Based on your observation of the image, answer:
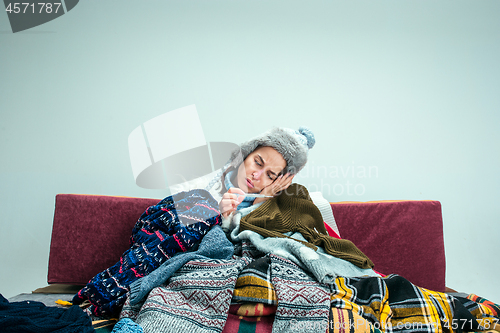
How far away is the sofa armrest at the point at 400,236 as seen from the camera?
3.89 feet

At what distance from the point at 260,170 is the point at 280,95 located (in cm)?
56

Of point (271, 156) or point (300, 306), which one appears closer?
point (300, 306)

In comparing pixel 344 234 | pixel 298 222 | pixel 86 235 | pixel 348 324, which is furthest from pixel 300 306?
pixel 86 235

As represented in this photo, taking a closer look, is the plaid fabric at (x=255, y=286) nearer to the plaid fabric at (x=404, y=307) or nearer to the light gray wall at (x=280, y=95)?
the plaid fabric at (x=404, y=307)

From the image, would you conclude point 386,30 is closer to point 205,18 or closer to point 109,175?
point 205,18

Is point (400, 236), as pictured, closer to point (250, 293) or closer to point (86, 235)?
point (250, 293)

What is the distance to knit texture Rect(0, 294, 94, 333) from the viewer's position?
47 cm

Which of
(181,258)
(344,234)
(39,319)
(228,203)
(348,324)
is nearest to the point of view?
(39,319)

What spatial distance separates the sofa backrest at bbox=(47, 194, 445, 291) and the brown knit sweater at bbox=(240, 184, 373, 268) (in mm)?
200

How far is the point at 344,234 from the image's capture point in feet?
3.94

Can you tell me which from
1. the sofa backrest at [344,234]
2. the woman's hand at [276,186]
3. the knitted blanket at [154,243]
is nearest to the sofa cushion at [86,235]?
the sofa backrest at [344,234]

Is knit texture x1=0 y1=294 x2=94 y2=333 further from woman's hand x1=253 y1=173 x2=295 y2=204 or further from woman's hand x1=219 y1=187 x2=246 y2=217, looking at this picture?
woman's hand x1=253 y1=173 x2=295 y2=204

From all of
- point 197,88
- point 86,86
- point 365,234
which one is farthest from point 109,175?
point 365,234

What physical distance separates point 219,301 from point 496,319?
65 cm
